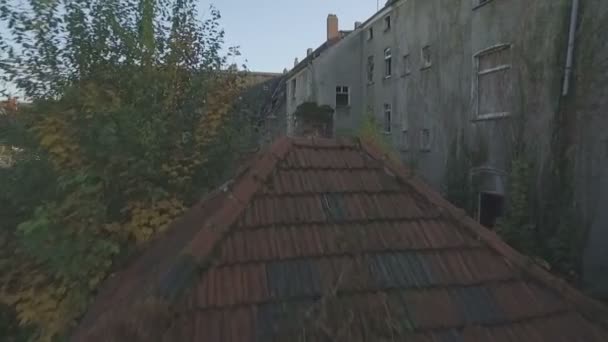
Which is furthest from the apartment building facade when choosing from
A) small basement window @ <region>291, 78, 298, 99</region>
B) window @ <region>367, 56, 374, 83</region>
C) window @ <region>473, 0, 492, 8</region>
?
small basement window @ <region>291, 78, 298, 99</region>

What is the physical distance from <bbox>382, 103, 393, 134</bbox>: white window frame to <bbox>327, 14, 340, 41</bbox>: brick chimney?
1305 centimetres

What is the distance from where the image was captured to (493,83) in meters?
10.9

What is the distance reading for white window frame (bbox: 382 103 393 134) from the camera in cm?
1800

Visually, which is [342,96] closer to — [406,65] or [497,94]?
[406,65]

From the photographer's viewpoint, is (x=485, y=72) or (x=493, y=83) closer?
(x=493, y=83)

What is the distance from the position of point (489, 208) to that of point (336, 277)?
9924 millimetres

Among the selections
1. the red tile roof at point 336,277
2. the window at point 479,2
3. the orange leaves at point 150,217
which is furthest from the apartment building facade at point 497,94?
the orange leaves at point 150,217

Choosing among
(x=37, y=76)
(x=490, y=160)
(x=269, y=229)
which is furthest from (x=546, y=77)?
(x=37, y=76)

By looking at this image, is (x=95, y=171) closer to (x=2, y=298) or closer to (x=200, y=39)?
(x=2, y=298)

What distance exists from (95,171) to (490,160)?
32.2 feet

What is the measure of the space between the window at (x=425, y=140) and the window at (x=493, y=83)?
308cm

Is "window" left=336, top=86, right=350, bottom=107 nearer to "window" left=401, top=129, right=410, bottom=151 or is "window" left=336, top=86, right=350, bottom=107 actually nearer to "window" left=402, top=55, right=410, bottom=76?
"window" left=402, top=55, right=410, bottom=76

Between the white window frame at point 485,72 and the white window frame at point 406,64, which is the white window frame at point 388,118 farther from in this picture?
the white window frame at point 485,72

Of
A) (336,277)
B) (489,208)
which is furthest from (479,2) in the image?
(336,277)
